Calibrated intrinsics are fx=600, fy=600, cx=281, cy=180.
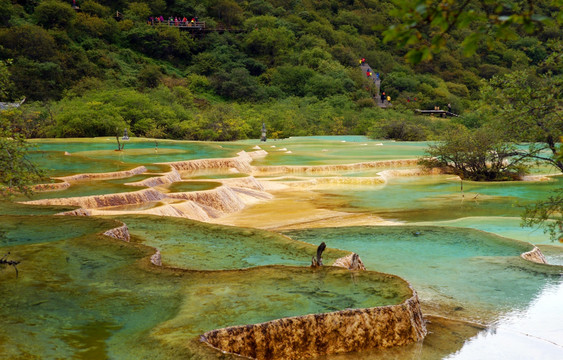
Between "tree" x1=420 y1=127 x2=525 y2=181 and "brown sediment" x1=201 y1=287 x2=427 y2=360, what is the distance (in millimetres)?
15196

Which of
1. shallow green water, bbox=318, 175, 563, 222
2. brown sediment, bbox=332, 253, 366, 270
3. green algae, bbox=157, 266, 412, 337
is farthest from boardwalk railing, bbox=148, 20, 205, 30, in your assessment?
green algae, bbox=157, 266, 412, 337

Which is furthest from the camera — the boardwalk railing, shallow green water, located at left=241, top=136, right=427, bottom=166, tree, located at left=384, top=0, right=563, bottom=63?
the boardwalk railing

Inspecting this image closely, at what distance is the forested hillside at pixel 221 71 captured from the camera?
33.9 metres

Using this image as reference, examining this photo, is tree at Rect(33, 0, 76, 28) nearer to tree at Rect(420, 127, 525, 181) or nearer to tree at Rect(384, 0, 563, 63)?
tree at Rect(420, 127, 525, 181)

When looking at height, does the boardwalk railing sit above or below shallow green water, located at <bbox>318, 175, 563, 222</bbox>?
above

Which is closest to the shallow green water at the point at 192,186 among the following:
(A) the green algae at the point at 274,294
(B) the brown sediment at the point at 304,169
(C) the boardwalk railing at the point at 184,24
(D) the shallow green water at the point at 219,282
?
(D) the shallow green water at the point at 219,282

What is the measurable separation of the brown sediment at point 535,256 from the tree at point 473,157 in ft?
34.7

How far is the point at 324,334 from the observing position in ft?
17.6

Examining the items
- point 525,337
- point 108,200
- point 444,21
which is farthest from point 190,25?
point 444,21

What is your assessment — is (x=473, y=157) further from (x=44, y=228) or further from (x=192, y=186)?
(x=44, y=228)

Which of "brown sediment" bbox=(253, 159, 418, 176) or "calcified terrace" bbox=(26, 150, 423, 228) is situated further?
"brown sediment" bbox=(253, 159, 418, 176)

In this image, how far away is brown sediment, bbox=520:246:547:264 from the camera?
9.30m

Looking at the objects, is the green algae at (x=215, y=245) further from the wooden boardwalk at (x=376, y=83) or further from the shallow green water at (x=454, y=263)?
the wooden boardwalk at (x=376, y=83)

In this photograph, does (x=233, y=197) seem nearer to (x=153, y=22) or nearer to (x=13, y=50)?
(x=13, y=50)
